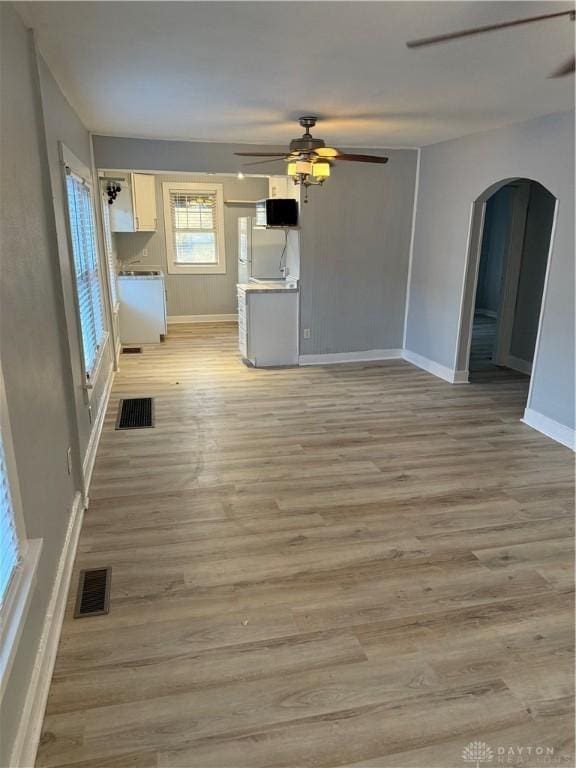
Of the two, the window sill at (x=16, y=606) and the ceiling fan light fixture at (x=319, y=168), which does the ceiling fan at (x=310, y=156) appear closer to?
the ceiling fan light fixture at (x=319, y=168)

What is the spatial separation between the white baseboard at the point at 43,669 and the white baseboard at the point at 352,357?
402 cm

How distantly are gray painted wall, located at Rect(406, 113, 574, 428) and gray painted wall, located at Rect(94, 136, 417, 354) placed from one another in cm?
21

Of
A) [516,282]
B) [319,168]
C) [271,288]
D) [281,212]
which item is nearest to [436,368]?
[516,282]

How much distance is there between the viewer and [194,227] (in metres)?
8.48

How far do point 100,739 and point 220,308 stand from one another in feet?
25.1

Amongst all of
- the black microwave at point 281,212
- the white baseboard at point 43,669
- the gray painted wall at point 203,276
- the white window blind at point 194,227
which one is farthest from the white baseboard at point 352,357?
the white baseboard at point 43,669

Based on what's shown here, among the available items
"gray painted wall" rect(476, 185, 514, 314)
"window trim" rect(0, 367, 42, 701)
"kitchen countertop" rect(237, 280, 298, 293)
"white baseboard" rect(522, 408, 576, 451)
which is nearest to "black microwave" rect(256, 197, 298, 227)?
"kitchen countertop" rect(237, 280, 298, 293)

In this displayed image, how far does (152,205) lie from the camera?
7562mm

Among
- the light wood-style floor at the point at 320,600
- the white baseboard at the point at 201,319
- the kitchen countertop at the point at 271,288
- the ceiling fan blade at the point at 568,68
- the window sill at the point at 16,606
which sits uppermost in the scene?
the ceiling fan blade at the point at 568,68

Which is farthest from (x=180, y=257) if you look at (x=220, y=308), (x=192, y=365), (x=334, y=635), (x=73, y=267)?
(x=334, y=635)

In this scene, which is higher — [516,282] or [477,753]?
[516,282]

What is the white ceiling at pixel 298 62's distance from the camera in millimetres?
2105

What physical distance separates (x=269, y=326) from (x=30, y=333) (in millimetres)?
4019

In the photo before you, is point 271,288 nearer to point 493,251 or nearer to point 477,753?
point 477,753
